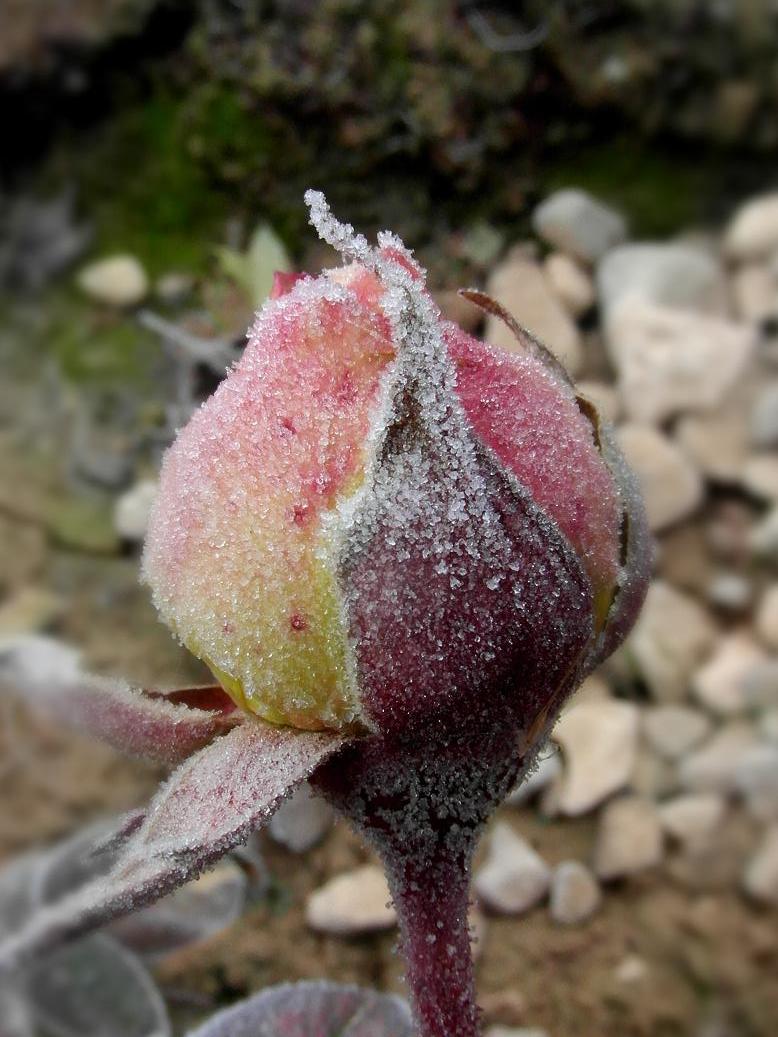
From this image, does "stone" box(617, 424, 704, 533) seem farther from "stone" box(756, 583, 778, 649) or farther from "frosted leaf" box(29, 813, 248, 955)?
"frosted leaf" box(29, 813, 248, 955)

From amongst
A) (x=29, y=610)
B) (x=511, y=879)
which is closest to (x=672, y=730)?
(x=511, y=879)


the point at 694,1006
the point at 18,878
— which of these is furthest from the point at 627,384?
the point at 18,878

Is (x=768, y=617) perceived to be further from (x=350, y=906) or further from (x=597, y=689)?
(x=350, y=906)

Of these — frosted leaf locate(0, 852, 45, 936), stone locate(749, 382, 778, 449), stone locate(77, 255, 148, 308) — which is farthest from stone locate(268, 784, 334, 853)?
stone locate(749, 382, 778, 449)

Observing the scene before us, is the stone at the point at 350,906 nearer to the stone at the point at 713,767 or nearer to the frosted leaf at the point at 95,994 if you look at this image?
the frosted leaf at the point at 95,994

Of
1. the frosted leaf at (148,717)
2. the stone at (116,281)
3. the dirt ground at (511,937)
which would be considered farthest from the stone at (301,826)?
the stone at (116,281)
